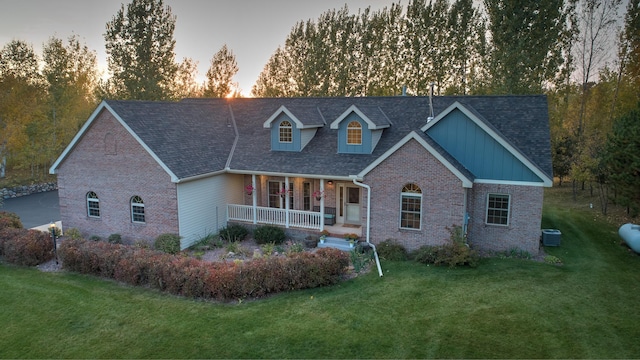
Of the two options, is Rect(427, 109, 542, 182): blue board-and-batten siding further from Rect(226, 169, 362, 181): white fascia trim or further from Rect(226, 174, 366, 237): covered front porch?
Rect(226, 174, 366, 237): covered front porch

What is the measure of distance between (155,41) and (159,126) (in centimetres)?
2302

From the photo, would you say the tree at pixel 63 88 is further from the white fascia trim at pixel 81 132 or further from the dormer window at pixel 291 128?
the dormer window at pixel 291 128

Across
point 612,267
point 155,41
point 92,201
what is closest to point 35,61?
point 155,41

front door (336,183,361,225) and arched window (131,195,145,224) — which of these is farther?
front door (336,183,361,225)

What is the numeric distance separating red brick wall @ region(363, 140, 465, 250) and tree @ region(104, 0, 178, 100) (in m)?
29.5

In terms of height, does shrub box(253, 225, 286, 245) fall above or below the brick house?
below

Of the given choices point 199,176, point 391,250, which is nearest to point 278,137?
point 199,176

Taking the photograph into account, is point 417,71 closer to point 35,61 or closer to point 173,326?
point 173,326

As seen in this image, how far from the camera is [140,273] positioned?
1402 centimetres

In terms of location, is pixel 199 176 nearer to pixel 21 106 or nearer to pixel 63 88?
pixel 21 106

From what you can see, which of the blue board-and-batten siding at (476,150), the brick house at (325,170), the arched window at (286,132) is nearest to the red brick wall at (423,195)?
the brick house at (325,170)

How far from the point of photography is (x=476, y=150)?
17156 mm

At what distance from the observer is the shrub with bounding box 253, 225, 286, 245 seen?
18.8m

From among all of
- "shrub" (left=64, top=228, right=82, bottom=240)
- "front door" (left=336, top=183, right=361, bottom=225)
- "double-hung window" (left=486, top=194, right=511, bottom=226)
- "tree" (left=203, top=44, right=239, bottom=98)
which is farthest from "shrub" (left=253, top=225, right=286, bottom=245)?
"tree" (left=203, top=44, right=239, bottom=98)
